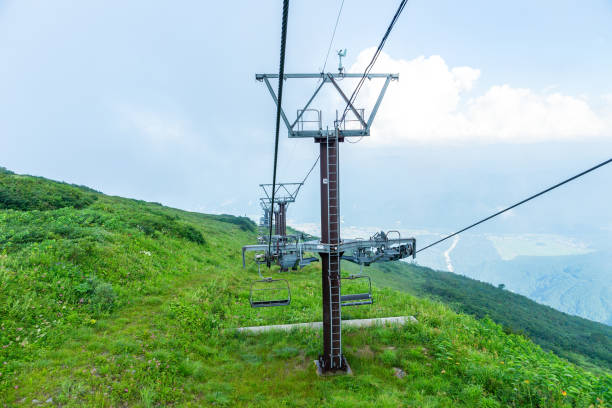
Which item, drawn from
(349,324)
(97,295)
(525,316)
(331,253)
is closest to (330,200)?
(331,253)

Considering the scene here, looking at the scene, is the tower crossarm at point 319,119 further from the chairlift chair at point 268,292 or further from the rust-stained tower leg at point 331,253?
the chairlift chair at point 268,292

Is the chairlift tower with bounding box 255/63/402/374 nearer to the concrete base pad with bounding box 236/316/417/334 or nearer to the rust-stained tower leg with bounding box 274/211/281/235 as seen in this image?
the concrete base pad with bounding box 236/316/417/334

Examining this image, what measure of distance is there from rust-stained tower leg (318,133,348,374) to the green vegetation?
36.9 meters

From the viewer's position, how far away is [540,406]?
898cm

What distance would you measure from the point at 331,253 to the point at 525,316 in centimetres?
7398

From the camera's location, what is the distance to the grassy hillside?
9.20m

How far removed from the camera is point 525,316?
209ft

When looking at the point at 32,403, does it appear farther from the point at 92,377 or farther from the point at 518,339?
the point at 518,339

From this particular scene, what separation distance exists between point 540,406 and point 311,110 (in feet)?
38.4

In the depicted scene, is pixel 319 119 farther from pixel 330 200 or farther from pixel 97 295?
pixel 97 295

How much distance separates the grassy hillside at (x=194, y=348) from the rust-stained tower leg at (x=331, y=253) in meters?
1.04

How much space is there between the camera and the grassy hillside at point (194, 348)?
30.2ft

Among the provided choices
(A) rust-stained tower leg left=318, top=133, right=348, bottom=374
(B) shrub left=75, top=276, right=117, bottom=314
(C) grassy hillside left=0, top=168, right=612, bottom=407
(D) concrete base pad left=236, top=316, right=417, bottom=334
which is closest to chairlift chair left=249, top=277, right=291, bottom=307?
(C) grassy hillside left=0, top=168, right=612, bottom=407

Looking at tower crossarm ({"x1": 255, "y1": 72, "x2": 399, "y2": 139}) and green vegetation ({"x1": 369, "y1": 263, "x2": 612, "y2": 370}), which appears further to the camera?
green vegetation ({"x1": 369, "y1": 263, "x2": 612, "y2": 370})
